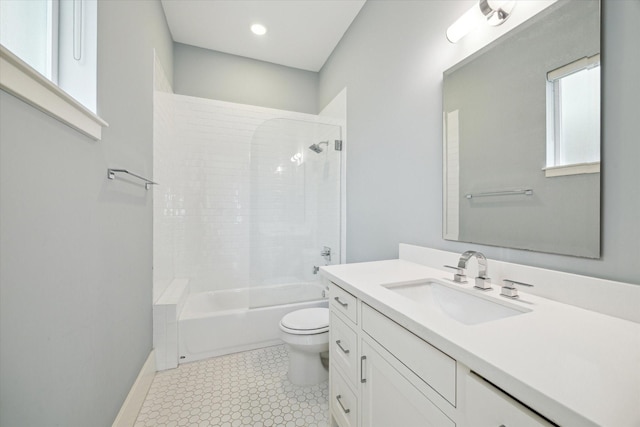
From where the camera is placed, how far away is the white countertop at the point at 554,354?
0.39 m

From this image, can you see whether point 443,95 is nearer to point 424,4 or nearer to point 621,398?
point 424,4

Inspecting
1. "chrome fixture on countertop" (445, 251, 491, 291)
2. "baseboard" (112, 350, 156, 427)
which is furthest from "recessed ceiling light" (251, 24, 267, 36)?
"baseboard" (112, 350, 156, 427)

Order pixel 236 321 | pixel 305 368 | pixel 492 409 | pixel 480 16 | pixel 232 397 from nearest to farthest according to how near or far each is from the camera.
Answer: pixel 492 409
pixel 480 16
pixel 232 397
pixel 305 368
pixel 236 321

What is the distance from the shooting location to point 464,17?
114 centimetres

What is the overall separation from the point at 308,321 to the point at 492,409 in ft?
4.39

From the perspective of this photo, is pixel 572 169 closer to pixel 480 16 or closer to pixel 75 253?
pixel 480 16

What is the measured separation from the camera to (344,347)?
1.15m

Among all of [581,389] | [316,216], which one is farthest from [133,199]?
[581,389]

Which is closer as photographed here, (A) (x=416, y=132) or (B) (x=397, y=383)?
(B) (x=397, y=383)

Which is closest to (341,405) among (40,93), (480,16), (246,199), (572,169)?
(572,169)

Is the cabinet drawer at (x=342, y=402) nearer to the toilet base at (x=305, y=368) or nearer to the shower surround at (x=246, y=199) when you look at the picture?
the toilet base at (x=305, y=368)

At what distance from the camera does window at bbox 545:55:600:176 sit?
30.9 inches

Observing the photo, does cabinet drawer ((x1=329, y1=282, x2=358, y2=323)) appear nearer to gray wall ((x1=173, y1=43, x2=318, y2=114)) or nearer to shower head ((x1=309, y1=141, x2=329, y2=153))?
shower head ((x1=309, y1=141, x2=329, y2=153))

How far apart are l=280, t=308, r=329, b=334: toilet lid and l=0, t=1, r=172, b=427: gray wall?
90 cm
